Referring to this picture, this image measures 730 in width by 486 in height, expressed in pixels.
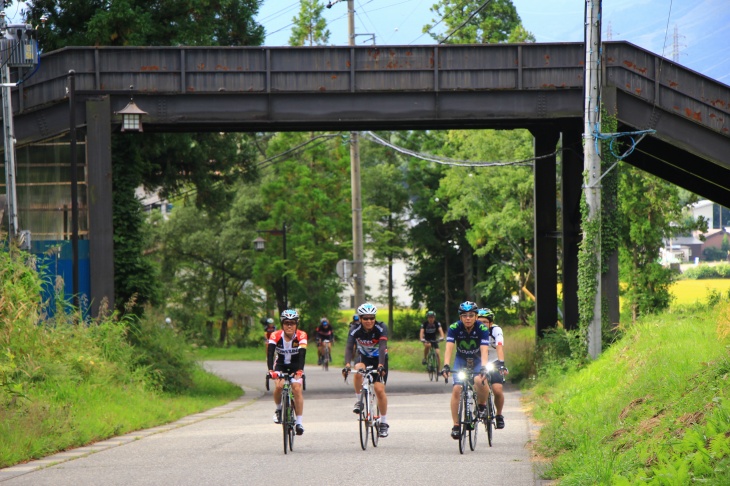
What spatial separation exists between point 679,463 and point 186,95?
19312mm

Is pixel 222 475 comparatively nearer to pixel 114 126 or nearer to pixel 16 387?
pixel 16 387

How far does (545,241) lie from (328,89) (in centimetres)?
862

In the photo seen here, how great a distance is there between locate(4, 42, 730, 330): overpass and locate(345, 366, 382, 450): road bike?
475 inches

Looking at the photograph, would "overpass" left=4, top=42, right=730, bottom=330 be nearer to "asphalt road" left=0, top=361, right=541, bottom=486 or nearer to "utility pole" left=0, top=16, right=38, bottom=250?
"utility pole" left=0, top=16, right=38, bottom=250

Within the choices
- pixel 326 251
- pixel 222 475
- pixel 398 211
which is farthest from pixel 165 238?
pixel 222 475

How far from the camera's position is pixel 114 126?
85.1 ft

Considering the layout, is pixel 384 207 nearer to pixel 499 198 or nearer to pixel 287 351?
pixel 499 198

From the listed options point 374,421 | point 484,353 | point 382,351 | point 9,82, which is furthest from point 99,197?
point 484,353

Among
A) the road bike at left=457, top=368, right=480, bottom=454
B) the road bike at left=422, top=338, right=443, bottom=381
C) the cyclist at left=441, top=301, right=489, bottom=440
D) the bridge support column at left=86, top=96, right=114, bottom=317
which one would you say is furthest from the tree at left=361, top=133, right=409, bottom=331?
the road bike at left=457, top=368, right=480, bottom=454

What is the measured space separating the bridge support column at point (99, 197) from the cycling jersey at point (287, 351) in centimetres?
1132

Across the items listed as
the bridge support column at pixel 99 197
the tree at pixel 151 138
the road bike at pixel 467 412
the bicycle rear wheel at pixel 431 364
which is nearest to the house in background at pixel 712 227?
the tree at pixel 151 138

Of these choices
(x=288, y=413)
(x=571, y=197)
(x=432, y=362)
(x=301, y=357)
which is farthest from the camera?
(x=432, y=362)

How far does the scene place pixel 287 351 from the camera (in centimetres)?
1495

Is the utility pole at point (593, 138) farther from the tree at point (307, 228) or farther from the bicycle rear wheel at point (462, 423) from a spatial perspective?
the tree at point (307, 228)
